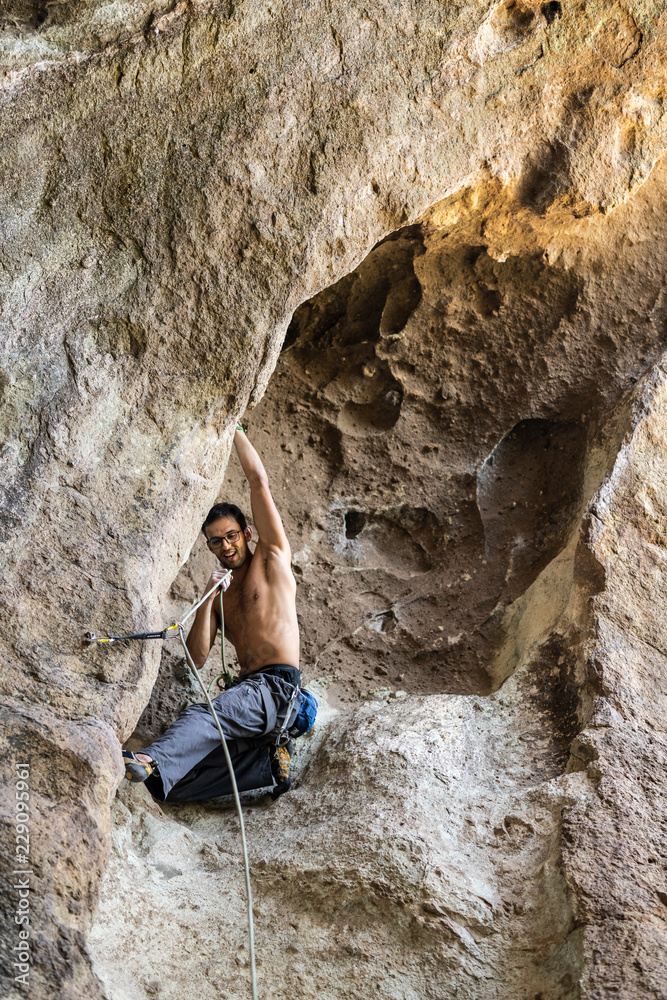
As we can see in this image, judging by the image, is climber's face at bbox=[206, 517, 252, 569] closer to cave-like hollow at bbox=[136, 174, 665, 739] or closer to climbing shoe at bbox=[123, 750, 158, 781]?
cave-like hollow at bbox=[136, 174, 665, 739]

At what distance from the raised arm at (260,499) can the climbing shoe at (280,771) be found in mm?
782

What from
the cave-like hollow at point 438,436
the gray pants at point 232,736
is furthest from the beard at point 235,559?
the gray pants at point 232,736

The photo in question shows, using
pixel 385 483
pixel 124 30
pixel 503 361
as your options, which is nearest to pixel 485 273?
pixel 503 361

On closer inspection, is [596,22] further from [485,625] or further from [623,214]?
[485,625]

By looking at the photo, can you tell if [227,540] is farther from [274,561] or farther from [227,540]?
[274,561]

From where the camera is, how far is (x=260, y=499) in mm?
3533

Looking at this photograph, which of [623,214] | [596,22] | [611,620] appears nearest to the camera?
[611,620]

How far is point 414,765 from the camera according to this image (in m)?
3.03

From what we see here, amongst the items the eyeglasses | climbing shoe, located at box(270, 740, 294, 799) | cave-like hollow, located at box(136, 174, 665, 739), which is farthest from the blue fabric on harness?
the eyeglasses

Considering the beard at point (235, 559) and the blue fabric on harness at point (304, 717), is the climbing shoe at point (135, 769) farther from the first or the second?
the beard at point (235, 559)

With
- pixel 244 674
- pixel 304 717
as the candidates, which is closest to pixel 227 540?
pixel 244 674

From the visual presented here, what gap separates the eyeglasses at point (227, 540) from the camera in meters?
3.70

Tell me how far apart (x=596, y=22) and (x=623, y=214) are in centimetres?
77

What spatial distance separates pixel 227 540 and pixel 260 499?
0.28m
